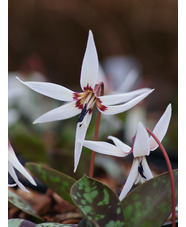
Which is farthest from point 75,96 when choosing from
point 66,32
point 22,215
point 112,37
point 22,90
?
point 66,32

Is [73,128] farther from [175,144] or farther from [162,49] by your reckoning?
[162,49]

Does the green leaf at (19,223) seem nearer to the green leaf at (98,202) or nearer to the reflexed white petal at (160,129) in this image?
the green leaf at (98,202)

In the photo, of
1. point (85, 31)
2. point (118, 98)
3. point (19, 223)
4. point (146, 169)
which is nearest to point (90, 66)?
point (118, 98)

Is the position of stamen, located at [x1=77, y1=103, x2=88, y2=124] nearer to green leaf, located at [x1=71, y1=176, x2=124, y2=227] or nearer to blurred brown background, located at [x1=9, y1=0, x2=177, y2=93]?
green leaf, located at [x1=71, y1=176, x2=124, y2=227]

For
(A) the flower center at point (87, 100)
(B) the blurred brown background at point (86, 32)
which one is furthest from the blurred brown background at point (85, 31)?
(A) the flower center at point (87, 100)

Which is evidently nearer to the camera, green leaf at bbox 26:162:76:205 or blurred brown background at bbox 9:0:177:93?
green leaf at bbox 26:162:76:205

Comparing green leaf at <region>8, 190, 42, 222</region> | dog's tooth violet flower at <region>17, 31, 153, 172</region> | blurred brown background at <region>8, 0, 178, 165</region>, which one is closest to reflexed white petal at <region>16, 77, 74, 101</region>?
dog's tooth violet flower at <region>17, 31, 153, 172</region>
